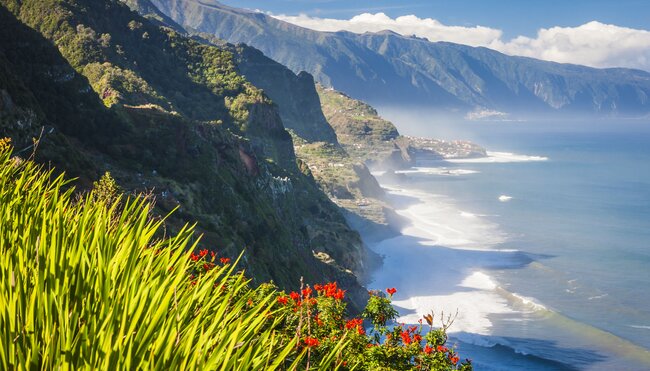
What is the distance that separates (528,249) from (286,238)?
49.6 meters

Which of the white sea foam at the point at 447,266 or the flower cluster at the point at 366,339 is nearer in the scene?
the flower cluster at the point at 366,339

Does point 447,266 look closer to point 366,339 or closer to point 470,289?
point 470,289

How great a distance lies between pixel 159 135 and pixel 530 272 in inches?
2061

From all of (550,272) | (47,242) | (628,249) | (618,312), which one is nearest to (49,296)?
(47,242)

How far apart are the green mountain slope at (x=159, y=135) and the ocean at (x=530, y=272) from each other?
1206cm

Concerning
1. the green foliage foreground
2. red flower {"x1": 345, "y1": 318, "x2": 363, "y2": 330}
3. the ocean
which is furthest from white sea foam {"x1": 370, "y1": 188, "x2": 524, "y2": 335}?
the green foliage foreground

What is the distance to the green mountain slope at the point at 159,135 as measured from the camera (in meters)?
41.1

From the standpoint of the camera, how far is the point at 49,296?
4234mm

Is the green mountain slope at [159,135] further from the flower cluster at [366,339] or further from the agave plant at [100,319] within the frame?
the agave plant at [100,319]

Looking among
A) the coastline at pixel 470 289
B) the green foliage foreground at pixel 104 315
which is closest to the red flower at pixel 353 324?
the green foliage foreground at pixel 104 315

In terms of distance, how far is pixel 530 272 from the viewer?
253ft

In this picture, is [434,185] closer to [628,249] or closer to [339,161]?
[339,161]

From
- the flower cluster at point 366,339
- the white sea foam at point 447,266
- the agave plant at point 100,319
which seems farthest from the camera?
the white sea foam at point 447,266

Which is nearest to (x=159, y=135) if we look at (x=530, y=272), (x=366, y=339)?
(x=366, y=339)
